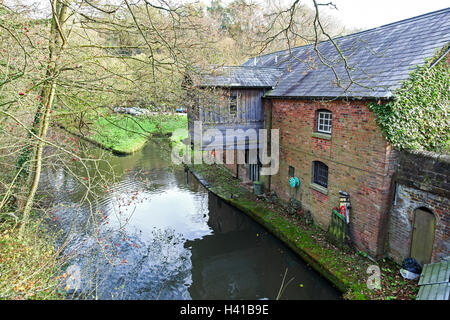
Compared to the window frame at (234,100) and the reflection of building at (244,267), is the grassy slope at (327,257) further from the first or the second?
the window frame at (234,100)

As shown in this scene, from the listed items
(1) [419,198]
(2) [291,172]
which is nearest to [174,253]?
(2) [291,172]

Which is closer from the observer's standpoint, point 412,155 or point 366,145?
point 412,155

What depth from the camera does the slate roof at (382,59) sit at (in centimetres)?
733

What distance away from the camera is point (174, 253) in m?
9.35

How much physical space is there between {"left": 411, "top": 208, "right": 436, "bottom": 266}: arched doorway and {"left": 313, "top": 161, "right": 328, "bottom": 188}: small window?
10.2ft

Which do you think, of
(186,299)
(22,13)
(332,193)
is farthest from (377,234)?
(22,13)

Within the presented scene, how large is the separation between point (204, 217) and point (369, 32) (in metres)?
9.78

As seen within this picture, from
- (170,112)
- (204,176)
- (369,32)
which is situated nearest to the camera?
(170,112)

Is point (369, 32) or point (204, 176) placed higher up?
point (369, 32)

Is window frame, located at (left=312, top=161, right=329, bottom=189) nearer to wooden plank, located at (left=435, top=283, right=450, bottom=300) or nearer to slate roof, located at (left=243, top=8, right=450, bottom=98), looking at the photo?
slate roof, located at (left=243, top=8, right=450, bottom=98)

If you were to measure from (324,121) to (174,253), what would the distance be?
682cm

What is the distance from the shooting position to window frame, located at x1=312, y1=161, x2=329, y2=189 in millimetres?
9820

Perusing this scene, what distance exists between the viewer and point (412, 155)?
7.04 meters
